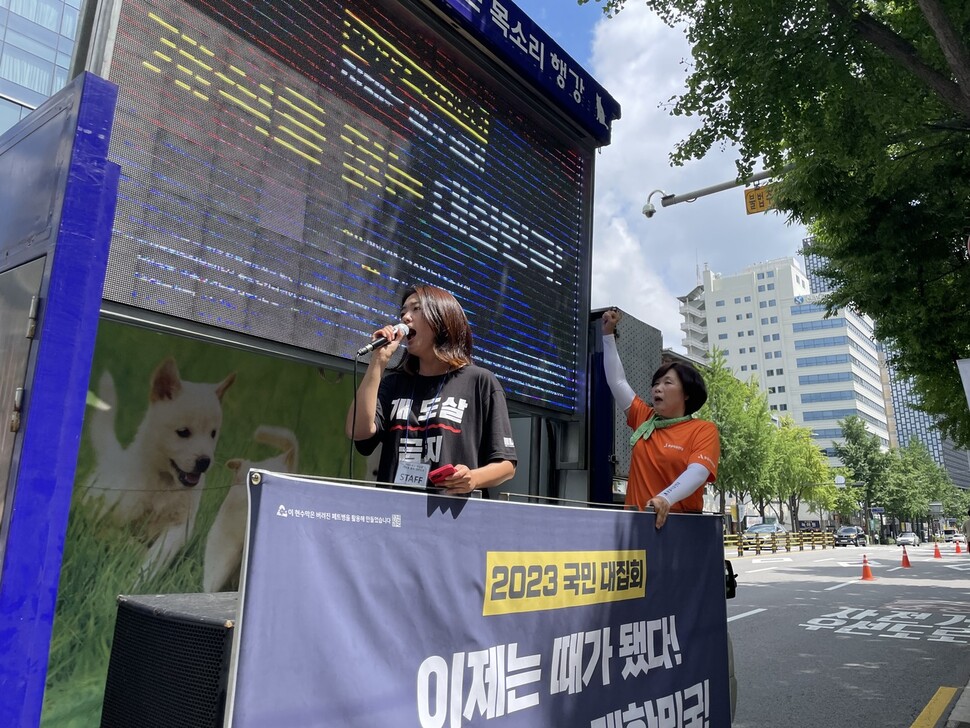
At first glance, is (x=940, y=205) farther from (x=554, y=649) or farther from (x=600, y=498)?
(x=554, y=649)

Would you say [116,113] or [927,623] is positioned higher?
[116,113]

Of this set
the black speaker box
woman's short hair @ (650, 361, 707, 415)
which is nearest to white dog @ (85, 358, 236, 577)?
the black speaker box

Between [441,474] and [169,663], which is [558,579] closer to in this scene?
[441,474]

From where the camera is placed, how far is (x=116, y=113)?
107 inches

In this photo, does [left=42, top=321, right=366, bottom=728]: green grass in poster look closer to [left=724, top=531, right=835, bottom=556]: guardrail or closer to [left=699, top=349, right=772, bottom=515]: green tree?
[left=724, top=531, right=835, bottom=556]: guardrail

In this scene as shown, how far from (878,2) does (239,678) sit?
11348mm

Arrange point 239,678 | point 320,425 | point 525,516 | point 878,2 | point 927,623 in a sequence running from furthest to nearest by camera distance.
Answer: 1. point 927,623
2. point 878,2
3. point 320,425
4. point 525,516
5. point 239,678

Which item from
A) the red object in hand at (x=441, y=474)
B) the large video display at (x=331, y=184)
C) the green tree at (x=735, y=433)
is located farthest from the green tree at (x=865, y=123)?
the green tree at (x=735, y=433)

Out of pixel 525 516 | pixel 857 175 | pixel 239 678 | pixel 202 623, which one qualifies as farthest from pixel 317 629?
pixel 857 175

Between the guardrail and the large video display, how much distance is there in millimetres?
30276

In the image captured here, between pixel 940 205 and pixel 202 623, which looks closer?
pixel 202 623

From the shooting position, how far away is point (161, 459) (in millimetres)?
3723

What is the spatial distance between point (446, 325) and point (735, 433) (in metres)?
36.6

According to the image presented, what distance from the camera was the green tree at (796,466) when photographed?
45.2 metres
